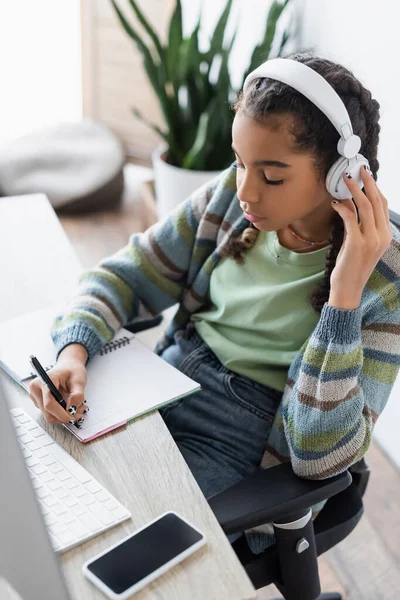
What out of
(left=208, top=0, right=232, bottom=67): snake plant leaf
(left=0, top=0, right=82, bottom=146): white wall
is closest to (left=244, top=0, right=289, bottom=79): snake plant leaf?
(left=208, top=0, right=232, bottom=67): snake plant leaf

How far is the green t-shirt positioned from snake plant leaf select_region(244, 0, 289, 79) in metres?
1.34

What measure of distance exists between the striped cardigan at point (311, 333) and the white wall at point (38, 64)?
2495 millimetres

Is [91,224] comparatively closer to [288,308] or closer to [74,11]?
Result: [74,11]

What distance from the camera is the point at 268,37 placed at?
252cm

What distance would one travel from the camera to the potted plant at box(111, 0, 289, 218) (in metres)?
2.57

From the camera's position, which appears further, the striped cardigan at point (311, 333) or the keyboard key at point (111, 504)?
the striped cardigan at point (311, 333)

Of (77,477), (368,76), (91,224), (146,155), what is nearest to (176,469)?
(77,477)

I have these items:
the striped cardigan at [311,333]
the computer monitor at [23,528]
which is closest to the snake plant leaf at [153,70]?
the striped cardigan at [311,333]

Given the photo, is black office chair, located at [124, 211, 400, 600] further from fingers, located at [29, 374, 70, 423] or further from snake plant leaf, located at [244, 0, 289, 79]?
snake plant leaf, located at [244, 0, 289, 79]

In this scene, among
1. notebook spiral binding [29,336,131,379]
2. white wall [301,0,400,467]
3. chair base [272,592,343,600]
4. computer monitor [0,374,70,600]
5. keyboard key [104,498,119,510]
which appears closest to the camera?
computer monitor [0,374,70,600]

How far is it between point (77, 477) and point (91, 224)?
98.0 inches

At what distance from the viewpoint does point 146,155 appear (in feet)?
13.0

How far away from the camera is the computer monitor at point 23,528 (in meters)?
0.59

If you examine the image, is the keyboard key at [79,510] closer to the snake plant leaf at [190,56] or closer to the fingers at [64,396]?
the fingers at [64,396]
